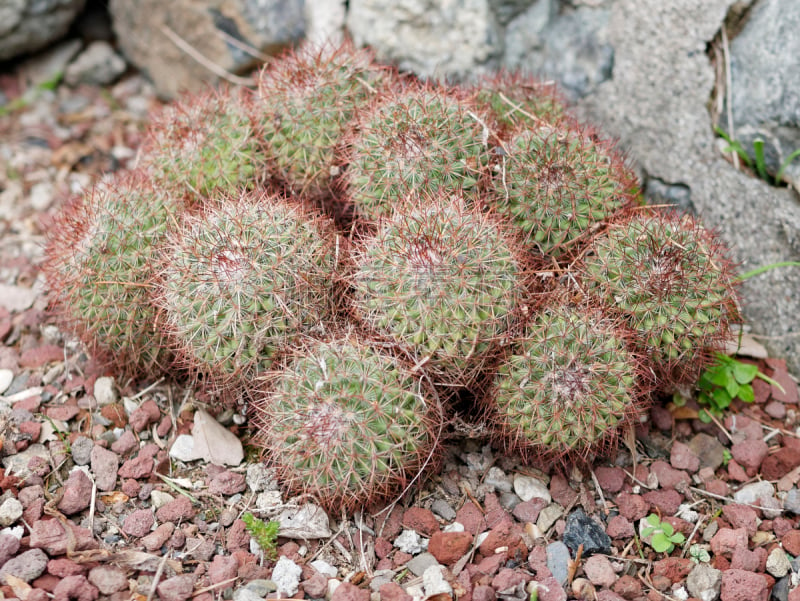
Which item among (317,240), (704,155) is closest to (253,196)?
(317,240)

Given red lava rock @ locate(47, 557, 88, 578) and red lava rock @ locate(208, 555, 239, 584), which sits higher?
red lava rock @ locate(47, 557, 88, 578)

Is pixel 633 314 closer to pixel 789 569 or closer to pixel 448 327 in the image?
pixel 448 327

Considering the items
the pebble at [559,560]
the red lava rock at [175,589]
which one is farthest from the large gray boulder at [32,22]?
the pebble at [559,560]

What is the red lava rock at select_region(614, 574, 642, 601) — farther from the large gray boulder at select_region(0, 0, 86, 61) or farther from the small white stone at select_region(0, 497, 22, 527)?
the large gray boulder at select_region(0, 0, 86, 61)

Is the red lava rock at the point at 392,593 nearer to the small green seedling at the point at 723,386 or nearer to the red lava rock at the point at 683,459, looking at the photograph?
the red lava rock at the point at 683,459

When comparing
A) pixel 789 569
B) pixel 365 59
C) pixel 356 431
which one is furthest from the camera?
pixel 365 59

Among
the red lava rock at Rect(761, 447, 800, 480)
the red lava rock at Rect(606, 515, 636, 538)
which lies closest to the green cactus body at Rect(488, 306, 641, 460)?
the red lava rock at Rect(606, 515, 636, 538)
